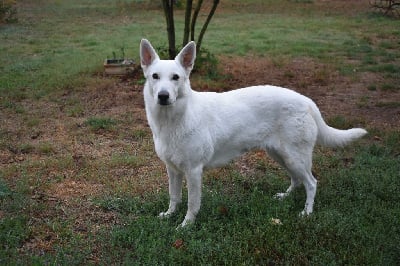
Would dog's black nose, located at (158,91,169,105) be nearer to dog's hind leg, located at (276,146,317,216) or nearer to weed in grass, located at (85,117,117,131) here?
dog's hind leg, located at (276,146,317,216)

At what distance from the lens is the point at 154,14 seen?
62.2 ft

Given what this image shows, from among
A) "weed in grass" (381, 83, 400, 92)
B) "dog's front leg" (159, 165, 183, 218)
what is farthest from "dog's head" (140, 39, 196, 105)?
"weed in grass" (381, 83, 400, 92)

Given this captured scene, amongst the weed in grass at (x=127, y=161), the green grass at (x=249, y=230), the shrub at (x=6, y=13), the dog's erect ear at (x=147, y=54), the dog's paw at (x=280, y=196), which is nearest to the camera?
the green grass at (x=249, y=230)

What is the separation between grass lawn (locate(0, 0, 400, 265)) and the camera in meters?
3.70

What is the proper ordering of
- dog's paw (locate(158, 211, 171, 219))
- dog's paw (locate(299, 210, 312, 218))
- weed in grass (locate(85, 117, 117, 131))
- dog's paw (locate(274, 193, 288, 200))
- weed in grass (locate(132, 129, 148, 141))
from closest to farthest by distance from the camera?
dog's paw (locate(299, 210, 312, 218))
dog's paw (locate(158, 211, 171, 219))
dog's paw (locate(274, 193, 288, 200))
weed in grass (locate(132, 129, 148, 141))
weed in grass (locate(85, 117, 117, 131))

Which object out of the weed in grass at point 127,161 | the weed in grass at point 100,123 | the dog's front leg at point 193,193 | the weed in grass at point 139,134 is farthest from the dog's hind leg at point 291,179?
the weed in grass at point 100,123

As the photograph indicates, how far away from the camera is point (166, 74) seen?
373 cm

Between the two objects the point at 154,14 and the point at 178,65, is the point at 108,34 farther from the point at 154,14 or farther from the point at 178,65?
the point at 178,65

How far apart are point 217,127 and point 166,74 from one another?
0.75 m

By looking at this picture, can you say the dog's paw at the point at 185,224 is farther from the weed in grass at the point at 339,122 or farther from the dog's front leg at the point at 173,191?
the weed in grass at the point at 339,122

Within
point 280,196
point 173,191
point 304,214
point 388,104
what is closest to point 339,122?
point 388,104

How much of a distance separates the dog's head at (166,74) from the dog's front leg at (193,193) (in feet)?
2.30

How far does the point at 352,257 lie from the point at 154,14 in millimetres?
16840

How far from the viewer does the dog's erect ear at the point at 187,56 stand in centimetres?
387
